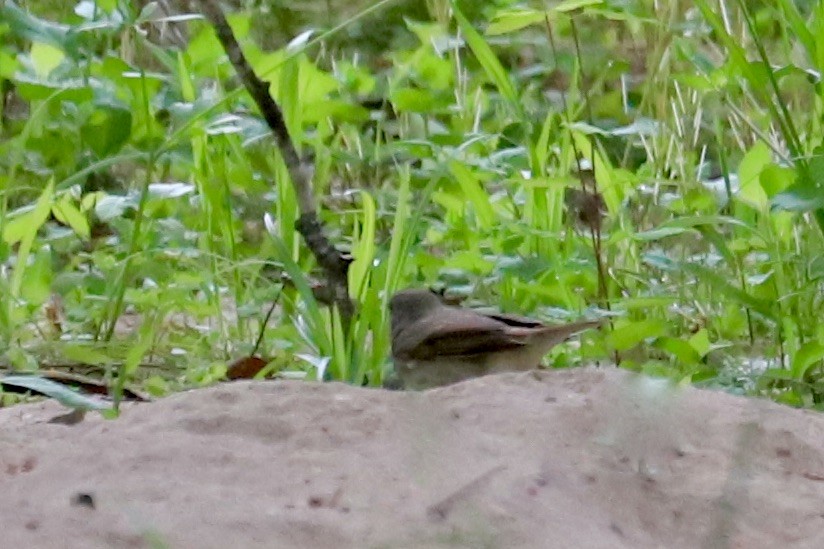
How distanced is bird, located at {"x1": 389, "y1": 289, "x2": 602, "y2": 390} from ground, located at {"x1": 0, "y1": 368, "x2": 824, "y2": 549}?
368mm

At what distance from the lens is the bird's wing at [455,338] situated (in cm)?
217

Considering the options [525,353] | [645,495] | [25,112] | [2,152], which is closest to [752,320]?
[525,353]

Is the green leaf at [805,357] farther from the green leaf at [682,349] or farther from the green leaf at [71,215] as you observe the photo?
the green leaf at [71,215]

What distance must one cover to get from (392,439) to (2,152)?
1.91m

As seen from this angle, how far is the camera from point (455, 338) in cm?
222

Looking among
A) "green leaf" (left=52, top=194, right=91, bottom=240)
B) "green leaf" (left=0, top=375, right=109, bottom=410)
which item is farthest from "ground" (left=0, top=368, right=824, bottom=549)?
"green leaf" (left=52, top=194, right=91, bottom=240)

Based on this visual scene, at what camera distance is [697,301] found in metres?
2.54

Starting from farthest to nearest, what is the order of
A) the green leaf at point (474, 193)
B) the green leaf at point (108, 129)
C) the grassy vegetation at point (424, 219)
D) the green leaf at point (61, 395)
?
the green leaf at point (108, 129) < the green leaf at point (474, 193) < the grassy vegetation at point (424, 219) < the green leaf at point (61, 395)

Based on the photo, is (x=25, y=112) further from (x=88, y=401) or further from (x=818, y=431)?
(x=818, y=431)

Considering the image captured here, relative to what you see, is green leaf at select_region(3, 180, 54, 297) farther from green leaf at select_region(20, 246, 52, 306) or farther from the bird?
the bird

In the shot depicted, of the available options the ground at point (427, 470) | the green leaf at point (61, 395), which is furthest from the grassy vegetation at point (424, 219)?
the ground at point (427, 470)

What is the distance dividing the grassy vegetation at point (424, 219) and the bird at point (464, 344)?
0.06 meters

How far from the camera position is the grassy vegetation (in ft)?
7.33

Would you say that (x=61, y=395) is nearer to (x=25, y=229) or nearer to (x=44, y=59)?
(x=25, y=229)
